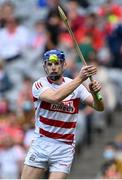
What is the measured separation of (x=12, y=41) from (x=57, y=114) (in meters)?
6.39

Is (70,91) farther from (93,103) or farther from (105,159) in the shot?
(105,159)

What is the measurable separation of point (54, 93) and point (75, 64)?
19.5ft

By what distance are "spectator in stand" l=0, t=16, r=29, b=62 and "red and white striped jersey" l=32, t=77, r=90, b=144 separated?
6.16 metres

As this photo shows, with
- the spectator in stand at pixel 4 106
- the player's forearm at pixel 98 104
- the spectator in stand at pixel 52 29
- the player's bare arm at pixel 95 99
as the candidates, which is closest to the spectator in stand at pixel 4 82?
the spectator in stand at pixel 4 106

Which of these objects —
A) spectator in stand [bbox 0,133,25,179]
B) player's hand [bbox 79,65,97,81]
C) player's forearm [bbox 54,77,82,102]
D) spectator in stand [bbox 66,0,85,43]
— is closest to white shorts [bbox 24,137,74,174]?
player's forearm [bbox 54,77,82,102]

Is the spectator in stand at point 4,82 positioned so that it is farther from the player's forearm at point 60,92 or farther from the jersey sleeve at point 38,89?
the player's forearm at point 60,92

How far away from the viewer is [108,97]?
45.0ft

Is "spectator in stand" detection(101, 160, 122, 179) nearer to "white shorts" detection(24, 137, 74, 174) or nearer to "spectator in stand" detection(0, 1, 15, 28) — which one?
"white shorts" detection(24, 137, 74, 174)

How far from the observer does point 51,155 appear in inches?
324

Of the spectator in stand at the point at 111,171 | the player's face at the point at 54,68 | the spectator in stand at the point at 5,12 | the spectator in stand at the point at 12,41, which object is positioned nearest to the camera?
the player's face at the point at 54,68

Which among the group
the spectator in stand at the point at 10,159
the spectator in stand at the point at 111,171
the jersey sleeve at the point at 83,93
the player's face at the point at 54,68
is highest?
the player's face at the point at 54,68

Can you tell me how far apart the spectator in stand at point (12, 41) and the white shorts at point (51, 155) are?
20.5 feet

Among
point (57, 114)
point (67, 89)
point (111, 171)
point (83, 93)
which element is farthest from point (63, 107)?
point (111, 171)

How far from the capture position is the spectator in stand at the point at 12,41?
1436 centimetres
